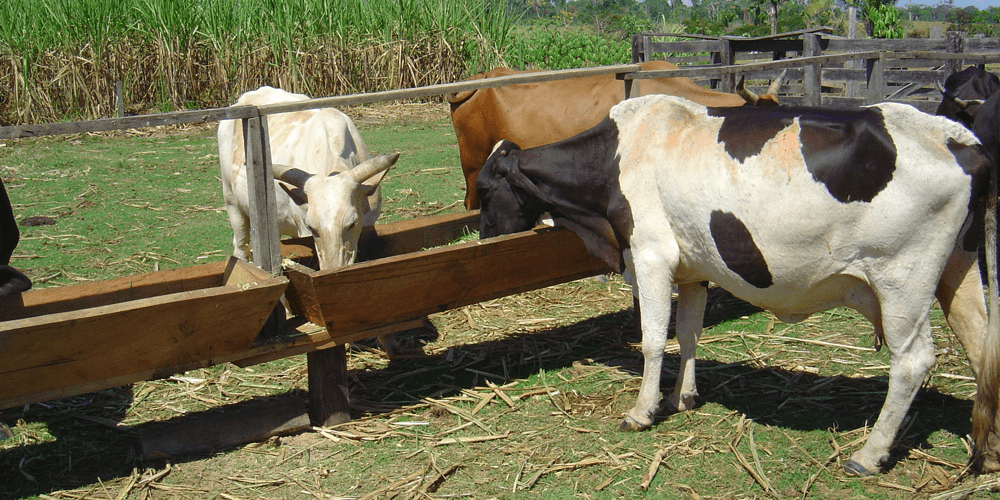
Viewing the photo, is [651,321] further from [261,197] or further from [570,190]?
[261,197]

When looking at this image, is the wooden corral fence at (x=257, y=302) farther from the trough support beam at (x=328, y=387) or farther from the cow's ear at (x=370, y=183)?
the cow's ear at (x=370, y=183)

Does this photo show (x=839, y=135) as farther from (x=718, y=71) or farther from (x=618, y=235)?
(x=718, y=71)

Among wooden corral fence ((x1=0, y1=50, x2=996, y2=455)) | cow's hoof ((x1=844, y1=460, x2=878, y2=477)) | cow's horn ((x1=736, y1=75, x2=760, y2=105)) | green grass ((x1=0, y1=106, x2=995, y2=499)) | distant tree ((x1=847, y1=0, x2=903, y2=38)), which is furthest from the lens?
distant tree ((x1=847, y1=0, x2=903, y2=38))

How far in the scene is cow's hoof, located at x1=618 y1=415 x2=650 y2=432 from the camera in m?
4.27

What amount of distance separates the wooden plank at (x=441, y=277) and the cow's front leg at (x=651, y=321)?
699mm

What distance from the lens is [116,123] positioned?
3.69 m

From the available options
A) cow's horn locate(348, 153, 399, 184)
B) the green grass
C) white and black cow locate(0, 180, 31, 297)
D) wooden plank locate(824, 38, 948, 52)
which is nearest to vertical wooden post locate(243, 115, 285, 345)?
the green grass

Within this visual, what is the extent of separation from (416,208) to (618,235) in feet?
17.0

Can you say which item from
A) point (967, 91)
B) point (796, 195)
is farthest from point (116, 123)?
point (967, 91)

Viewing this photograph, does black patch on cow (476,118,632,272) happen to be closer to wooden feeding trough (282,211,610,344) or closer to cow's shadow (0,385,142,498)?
wooden feeding trough (282,211,610,344)

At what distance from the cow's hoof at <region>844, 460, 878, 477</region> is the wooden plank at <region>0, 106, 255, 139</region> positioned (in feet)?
11.0

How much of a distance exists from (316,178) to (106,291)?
1370 mm

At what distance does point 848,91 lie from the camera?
1286 cm

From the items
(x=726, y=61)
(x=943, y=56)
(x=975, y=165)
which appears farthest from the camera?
(x=726, y=61)
